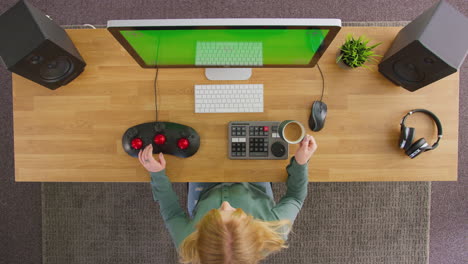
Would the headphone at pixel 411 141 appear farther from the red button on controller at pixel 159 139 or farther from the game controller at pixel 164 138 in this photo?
the red button on controller at pixel 159 139

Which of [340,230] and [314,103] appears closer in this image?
[314,103]

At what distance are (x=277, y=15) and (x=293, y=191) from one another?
1062 millimetres

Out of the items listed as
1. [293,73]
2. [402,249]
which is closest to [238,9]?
[293,73]

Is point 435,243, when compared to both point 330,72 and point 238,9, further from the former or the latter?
point 238,9

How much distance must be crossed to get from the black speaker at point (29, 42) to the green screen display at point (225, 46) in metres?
0.28

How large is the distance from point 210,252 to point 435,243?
1538 millimetres

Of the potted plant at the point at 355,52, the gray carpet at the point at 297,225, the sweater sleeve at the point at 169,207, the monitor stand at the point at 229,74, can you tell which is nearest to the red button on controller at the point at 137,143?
the sweater sleeve at the point at 169,207

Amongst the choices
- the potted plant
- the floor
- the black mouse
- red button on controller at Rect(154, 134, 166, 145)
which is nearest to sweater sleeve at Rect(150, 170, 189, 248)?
red button on controller at Rect(154, 134, 166, 145)

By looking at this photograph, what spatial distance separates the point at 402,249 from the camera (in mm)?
1758

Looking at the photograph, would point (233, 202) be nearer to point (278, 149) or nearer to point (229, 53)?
point (278, 149)

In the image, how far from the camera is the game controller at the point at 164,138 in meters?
1.18

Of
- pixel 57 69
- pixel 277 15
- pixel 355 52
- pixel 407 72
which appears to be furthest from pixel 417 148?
pixel 57 69

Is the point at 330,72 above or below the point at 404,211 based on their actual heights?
above

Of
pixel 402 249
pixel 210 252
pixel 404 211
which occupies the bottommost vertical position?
pixel 402 249
